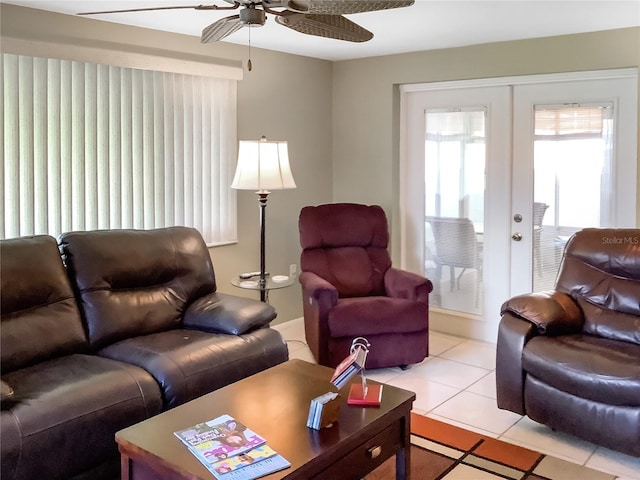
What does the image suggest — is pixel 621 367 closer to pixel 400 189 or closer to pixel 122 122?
pixel 400 189

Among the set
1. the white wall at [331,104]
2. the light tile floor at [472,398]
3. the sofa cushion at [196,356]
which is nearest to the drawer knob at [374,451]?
the sofa cushion at [196,356]

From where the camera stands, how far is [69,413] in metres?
2.37

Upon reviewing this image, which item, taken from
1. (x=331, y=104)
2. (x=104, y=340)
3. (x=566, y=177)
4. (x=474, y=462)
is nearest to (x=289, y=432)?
(x=474, y=462)

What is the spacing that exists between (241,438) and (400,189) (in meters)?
3.38

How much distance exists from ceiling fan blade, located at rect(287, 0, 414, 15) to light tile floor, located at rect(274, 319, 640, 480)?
2.17m

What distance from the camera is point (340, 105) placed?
5336 mm

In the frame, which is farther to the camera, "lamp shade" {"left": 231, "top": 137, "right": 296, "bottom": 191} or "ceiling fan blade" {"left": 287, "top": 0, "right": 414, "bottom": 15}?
"lamp shade" {"left": 231, "top": 137, "right": 296, "bottom": 191}

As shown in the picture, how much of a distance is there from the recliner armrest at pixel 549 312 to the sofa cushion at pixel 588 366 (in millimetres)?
69

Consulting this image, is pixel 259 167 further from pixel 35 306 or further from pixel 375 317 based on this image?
pixel 35 306

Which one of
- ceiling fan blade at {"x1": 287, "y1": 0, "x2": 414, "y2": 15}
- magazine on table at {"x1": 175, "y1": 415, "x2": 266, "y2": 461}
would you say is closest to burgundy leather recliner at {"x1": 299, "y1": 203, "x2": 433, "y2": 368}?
magazine on table at {"x1": 175, "y1": 415, "x2": 266, "y2": 461}

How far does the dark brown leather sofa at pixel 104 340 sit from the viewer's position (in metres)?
2.35

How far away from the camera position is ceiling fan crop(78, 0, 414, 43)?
2.06 metres

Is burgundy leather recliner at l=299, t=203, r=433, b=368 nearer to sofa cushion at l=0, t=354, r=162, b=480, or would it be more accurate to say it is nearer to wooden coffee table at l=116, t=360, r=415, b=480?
wooden coffee table at l=116, t=360, r=415, b=480

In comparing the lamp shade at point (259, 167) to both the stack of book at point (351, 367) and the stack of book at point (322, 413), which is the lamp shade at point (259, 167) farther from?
the stack of book at point (322, 413)
